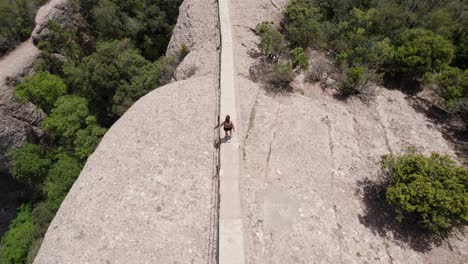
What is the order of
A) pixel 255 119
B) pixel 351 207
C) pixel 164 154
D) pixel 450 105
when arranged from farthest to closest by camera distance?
pixel 450 105
pixel 255 119
pixel 164 154
pixel 351 207

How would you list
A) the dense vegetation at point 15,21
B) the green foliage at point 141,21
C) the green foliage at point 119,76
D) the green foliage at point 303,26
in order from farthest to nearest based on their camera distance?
the dense vegetation at point 15,21, the green foliage at point 141,21, the green foliage at point 119,76, the green foliage at point 303,26

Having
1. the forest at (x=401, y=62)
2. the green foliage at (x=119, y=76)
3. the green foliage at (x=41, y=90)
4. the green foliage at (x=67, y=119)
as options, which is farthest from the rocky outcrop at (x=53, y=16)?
the forest at (x=401, y=62)

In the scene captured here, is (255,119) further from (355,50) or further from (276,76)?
(355,50)

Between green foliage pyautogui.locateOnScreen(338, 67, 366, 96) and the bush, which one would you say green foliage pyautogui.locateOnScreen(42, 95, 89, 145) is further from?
green foliage pyautogui.locateOnScreen(338, 67, 366, 96)

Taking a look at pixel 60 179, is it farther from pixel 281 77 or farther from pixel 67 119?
pixel 281 77

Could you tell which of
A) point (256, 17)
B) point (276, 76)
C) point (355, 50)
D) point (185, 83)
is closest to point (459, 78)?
point (355, 50)

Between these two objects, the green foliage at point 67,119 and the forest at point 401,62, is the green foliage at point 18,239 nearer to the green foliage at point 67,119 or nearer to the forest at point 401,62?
the green foliage at point 67,119
